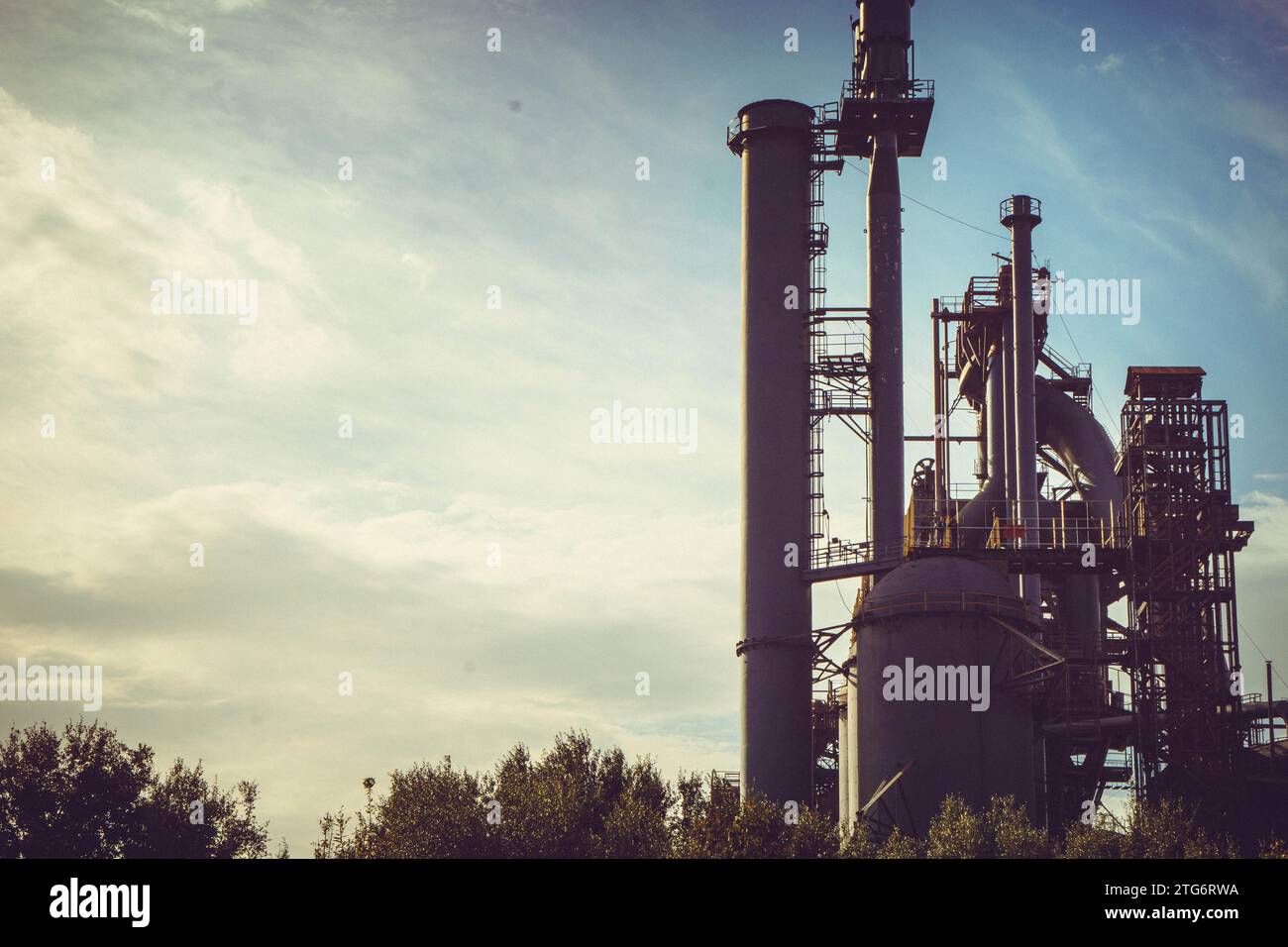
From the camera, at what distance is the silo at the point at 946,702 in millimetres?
57031

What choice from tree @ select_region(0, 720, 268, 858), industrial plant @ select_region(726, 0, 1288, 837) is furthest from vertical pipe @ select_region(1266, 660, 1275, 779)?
tree @ select_region(0, 720, 268, 858)

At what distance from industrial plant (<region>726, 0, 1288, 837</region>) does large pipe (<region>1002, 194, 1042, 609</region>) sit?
0.12 m

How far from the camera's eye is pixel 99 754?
6969 centimetres

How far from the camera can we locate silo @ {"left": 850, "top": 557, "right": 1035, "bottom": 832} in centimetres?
5703

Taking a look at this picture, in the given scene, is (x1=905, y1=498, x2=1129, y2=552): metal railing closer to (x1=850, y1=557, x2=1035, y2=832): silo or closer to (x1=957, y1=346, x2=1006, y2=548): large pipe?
(x1=957, y1=346, x2=1006, y2=548): large pipe

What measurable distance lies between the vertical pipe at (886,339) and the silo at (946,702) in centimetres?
931

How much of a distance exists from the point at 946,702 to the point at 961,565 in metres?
5.65

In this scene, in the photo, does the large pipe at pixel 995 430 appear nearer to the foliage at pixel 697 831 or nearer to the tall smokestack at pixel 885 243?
the tall smokestack at pixel 885 243

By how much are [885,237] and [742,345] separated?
28.8 feet

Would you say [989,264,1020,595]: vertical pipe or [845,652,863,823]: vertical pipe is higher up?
[989,264,1020,595]: vertical pipe

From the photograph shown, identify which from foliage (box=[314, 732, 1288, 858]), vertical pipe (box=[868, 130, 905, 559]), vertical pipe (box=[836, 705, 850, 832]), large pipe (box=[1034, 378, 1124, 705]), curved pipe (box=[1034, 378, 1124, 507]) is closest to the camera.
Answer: foliage (box=[314, 732, 1288, 858])

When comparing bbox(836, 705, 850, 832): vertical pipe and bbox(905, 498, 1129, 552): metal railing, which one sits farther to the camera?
bbox(836, 705, 850, 832): vertical pipe
